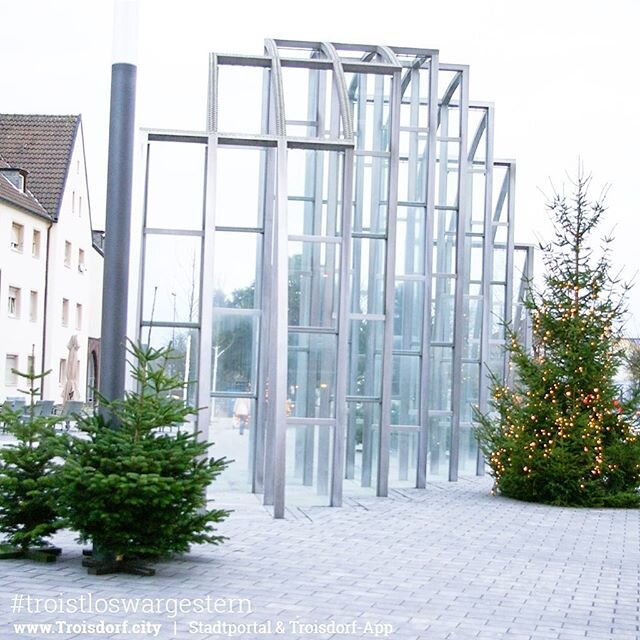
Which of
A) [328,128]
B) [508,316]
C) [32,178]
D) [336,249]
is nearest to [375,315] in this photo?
[336,249]

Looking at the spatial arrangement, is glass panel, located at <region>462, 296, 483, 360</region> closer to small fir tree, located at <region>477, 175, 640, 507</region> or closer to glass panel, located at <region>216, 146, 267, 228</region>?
small fir tree, located at <region>477, 175, 640, 507</region>

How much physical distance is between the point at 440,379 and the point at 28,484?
13.7m

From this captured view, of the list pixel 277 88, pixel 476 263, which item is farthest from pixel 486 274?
pixel 277 88

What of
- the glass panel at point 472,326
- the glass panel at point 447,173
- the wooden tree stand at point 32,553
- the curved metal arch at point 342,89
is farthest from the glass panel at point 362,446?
the wooden tree stand at point 32,553

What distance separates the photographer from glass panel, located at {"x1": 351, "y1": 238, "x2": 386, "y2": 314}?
62.4ft

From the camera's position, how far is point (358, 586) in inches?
392

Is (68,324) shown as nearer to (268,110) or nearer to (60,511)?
(268,110)

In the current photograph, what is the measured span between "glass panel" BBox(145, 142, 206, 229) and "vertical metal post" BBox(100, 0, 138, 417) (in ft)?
21.3

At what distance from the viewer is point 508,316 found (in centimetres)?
2669

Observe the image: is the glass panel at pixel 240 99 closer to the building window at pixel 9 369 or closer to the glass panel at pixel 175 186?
the glass panel at pixel 175 186

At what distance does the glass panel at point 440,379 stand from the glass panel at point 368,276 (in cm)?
363

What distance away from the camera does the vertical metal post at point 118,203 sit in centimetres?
1010

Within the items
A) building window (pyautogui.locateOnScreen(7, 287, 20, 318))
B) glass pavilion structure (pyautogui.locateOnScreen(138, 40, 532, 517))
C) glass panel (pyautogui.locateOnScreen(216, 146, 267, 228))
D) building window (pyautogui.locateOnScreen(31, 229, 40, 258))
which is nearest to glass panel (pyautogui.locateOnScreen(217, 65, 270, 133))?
glass pavilion structure (pyautogui.locateOnScreen(138, 40, 532, 517))

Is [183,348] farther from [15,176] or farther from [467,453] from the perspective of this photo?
[15,176]
